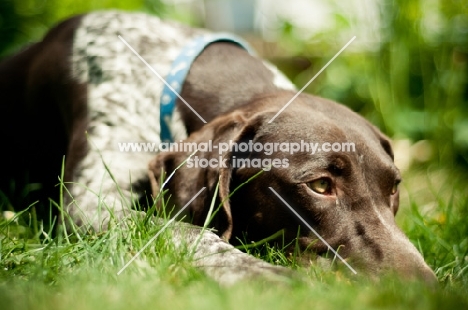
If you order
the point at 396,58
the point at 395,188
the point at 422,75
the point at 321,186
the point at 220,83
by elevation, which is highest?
the point at 220,83

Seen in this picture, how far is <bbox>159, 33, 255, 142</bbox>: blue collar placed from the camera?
3.77m

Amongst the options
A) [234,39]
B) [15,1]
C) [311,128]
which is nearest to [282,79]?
[234,39]

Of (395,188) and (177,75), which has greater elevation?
(177,75)

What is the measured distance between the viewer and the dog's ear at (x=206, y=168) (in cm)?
309

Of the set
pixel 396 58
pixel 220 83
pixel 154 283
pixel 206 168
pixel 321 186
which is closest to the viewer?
pixel 154 283

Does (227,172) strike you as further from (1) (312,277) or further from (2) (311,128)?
(1) (312,277)

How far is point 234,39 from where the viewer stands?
13.9 feet

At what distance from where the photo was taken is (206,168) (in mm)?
3152

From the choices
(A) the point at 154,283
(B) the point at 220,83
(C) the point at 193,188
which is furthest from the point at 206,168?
(A) the point at 154,283

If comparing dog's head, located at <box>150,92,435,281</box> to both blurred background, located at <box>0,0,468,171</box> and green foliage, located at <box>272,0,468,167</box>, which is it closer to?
blurred background, located at <box>0,0,468,171</box>

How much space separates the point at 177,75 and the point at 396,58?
298 cm

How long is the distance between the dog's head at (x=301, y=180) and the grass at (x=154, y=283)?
0.16 m

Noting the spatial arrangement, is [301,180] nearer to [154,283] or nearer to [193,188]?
[193,188]

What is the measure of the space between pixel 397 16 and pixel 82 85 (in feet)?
10.8
